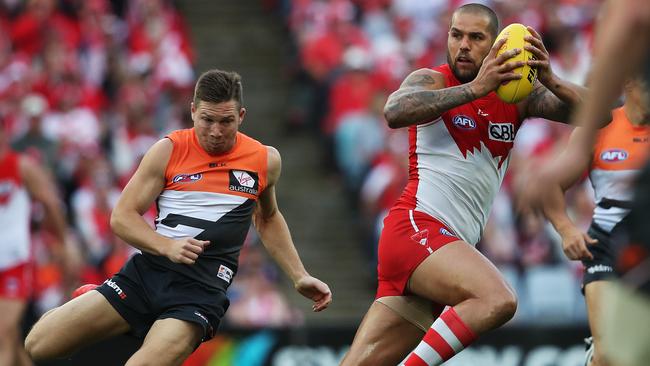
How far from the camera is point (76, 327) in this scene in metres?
7.73

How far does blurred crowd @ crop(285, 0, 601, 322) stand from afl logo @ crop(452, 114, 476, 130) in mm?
6295

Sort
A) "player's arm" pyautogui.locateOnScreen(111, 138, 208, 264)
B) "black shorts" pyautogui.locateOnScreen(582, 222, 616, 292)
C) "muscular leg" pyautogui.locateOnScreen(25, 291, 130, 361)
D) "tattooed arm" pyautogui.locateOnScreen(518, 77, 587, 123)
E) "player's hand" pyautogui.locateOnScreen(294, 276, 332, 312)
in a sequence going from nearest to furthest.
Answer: "tattooed arm" pyautogui.locateOnScreen(518, 77, 587, 123), "player's arm" pyautogui.locateOnScreen(111, 138, 208, 264), "muscular leg" pyautogui.locateOnScreen(25, 291, 130, 361), "player's hand" pyautogui.locateOnScreen(294, 276, 332, 312), "black shorts" pyautogui.locateOnScreen(582, 222, 616, 292)

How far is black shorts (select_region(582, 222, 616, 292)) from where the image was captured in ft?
27.0

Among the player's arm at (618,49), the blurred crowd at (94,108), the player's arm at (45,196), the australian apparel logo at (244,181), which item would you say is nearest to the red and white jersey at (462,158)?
the australian apparel logo at (244,181)

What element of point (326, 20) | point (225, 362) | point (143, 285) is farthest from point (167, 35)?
point (143, 285)

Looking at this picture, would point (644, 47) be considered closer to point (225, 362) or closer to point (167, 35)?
point (225, 362)

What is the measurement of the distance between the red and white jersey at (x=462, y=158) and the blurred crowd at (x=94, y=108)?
215 inches

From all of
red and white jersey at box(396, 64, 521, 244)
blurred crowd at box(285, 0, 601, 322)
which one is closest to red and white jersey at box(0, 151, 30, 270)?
red and white jersey at box(396, 64, 521, 244)

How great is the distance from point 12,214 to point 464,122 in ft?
15.4

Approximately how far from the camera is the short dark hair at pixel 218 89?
7.81 metres

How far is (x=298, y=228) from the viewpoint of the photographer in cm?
1734

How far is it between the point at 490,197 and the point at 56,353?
9.88ft

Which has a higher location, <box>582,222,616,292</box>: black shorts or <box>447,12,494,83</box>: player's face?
<box>447,12,494,83</box>: player's face

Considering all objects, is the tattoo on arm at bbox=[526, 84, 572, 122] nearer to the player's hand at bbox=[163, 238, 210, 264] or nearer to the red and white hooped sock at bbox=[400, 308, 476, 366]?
the red and white hooped sock at bbox=[400, 308, 476, 366]
